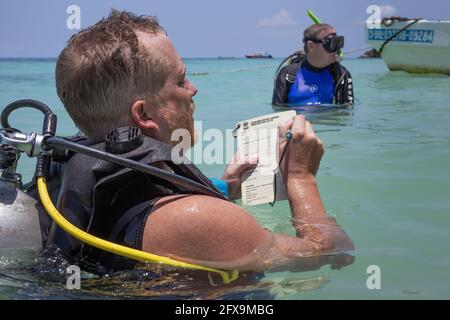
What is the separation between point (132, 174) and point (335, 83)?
6.71 meters

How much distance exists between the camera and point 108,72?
1.83 metres

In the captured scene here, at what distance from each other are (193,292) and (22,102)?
0.93 m

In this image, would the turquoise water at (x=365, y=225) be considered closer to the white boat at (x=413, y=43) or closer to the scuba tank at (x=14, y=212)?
the scuba tank at (x=14, y=212)

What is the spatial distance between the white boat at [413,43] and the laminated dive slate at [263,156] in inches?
568

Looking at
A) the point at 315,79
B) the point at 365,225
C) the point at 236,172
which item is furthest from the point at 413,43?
the point at 236,172

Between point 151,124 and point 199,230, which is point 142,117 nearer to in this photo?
point 151,124

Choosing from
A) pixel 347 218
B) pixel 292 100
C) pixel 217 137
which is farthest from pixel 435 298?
pixel 292 100

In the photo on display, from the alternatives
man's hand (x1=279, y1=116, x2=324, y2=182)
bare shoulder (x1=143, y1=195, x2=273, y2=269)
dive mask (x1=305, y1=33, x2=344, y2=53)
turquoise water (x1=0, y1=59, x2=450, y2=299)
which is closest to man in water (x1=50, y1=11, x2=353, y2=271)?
bare shoulder (x1=143, y1=195, x2=273, y2=269)

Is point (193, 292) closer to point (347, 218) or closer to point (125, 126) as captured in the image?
point (125, 126)

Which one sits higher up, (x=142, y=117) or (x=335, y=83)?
(x=142, y=117)

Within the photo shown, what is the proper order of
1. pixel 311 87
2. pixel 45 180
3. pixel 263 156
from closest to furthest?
1. pixel 45 180
2. pixel 263 156
3. pixel 311 87

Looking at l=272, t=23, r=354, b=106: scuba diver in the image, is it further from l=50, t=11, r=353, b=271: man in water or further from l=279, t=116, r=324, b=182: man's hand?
l=50, t=11, r=353, b=271: man in water

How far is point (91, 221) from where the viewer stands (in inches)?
71.1

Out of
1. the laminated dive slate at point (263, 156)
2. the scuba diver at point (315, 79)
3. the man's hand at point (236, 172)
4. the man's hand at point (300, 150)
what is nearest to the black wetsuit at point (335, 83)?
the scuba diver at point (315, 79)
